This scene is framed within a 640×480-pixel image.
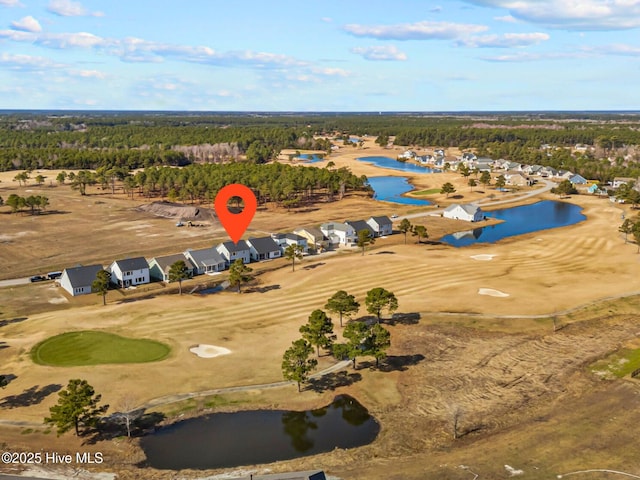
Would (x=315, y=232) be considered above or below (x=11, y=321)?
above


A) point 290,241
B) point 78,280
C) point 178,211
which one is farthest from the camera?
point 178,211

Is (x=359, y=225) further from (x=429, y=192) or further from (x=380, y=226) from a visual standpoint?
(x=429, y=192)

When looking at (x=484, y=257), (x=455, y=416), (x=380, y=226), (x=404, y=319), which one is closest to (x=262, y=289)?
(x=404, y=319)

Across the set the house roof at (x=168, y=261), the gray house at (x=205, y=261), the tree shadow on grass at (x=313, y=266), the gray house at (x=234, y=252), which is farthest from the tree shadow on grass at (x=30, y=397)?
the tree shadow on grass at (x=313, y=266)

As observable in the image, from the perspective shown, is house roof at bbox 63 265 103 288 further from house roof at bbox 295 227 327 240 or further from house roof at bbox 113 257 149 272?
house roof at bbox 295 227 327 240

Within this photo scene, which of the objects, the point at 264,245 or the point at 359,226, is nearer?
the point at 264,245

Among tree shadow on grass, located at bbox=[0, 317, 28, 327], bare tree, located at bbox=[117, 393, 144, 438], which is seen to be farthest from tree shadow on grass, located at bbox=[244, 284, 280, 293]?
bare tree, located at bbox=[117, 393, 144, 438]

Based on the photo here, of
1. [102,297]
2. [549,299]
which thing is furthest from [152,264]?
[549,299]

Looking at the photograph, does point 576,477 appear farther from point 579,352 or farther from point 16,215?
point 16,215
